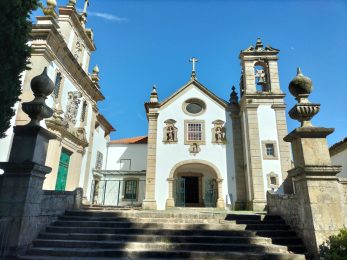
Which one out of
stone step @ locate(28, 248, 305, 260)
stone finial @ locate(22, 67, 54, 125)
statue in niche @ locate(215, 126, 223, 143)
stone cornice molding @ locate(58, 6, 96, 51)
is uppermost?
stone cornice molding @ locate(58, 6, 96, 51)

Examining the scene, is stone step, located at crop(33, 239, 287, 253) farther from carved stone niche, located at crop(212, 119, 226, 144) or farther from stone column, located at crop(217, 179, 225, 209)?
carved stone niche, located at crop(212, 119, 226, 144)

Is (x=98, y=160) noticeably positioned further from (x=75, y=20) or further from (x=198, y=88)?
(x=75, y=20)

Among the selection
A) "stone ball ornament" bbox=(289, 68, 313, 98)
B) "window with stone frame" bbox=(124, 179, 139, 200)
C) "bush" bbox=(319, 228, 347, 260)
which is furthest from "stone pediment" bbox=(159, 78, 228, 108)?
"bush" bbox=(319, 228, 347, 260)

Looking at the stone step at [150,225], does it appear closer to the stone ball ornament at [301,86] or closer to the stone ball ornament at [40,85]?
the stone ball ornament at [40,85]

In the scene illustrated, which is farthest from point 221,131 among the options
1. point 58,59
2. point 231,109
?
point 58,59

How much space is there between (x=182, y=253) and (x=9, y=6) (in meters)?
6.87

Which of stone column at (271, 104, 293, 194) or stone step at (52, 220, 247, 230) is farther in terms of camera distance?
stone column at (271, 104, 293, 194)

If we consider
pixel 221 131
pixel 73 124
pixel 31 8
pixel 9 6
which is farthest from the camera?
pixel 221 131

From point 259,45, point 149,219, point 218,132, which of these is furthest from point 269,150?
point 149,219

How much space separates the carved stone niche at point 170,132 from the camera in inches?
695

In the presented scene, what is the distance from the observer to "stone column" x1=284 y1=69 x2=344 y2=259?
5152mm

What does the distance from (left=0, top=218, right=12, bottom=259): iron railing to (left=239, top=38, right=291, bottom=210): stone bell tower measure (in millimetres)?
12629

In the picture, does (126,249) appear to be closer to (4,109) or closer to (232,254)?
(232,254)

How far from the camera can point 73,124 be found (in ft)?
47.6
